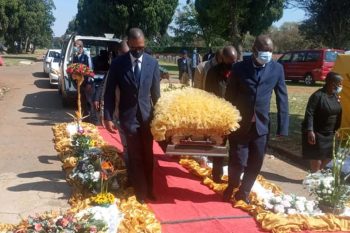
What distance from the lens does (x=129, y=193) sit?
596 centimetres

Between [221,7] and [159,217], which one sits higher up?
[221,7]

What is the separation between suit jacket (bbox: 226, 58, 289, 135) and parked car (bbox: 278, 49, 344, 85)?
62.6 feet

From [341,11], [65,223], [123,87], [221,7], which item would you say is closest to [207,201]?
[123,87]

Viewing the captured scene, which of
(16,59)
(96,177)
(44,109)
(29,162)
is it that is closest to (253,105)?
(96,177)

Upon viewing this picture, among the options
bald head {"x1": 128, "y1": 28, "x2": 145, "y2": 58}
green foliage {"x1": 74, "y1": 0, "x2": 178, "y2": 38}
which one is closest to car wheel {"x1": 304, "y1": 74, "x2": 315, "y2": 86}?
green foliage {"x1": 74, "y1": 0, "x2": 178, "y2": 38}

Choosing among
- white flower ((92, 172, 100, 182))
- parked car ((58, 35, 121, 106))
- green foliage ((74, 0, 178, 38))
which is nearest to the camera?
white flower ((92, 172, 100, 182))

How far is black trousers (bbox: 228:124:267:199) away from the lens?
561cm

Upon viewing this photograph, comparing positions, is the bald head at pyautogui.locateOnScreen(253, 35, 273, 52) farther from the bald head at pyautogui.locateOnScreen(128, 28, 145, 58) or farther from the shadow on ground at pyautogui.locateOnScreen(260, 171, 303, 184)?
the shadow on ground at pyautogui.locateOnScreen(260, 171, 303, 184)

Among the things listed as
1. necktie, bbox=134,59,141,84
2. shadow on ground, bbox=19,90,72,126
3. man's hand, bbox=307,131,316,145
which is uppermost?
necktie, bbox=134,59,141,84

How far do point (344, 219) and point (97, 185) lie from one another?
280 cm

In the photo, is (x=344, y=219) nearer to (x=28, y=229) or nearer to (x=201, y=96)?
A: (x=201, y=96)

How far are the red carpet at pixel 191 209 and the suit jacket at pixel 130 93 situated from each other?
3.26ft

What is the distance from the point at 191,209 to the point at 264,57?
1.89 m

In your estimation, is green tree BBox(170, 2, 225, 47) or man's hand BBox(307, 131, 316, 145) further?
green tree BBox(170, 2, 225, 47)
